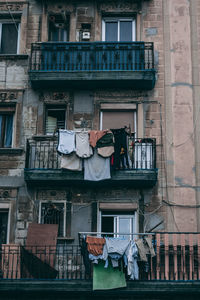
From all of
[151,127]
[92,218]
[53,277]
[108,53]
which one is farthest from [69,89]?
[53,277]

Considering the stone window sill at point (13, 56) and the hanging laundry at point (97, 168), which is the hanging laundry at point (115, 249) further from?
the stone window sill at point (13, 56)

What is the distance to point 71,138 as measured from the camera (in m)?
19.7

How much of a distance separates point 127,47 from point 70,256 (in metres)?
7.60

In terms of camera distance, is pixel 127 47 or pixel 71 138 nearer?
pixel 71 138

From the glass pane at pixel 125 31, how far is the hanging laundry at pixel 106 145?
173 inches

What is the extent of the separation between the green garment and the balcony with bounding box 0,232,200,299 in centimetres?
25

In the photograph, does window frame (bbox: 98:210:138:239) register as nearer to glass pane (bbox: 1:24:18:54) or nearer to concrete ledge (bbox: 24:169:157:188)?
concrete ledge (bbox: 24:169:157:188)

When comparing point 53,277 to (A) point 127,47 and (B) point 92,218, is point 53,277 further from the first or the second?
(A) point 127,47

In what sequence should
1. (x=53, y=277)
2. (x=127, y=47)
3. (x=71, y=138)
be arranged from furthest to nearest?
(x=127, y=47), (x=71, y=138), (x=53, y=277)

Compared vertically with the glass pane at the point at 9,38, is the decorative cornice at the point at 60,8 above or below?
above

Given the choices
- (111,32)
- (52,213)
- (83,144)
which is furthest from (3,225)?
(111,32)

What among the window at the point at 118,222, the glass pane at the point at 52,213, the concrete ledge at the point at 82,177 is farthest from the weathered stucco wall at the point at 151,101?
the window at the point at 118,222

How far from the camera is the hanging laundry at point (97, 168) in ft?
63.7

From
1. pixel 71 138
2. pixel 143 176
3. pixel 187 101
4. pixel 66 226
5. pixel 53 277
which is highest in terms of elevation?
pixel 187 101
